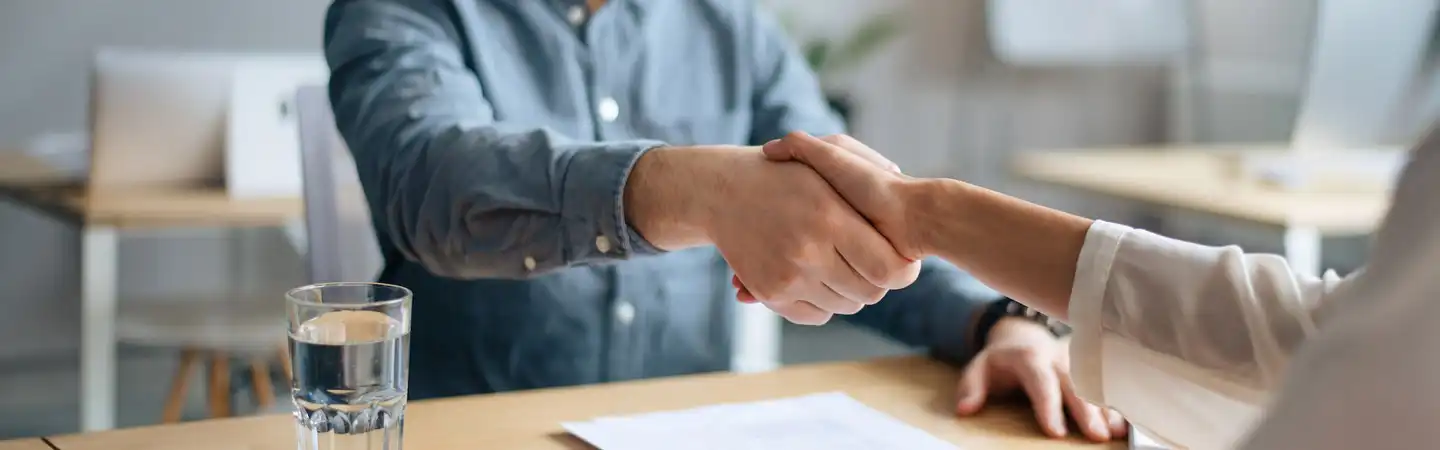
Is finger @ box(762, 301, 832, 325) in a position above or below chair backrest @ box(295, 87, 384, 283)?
below

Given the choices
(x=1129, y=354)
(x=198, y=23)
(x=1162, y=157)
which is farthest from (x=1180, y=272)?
(x=198, y=23)

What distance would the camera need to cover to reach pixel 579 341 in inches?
57.2

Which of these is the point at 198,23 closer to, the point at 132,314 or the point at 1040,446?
the point at 132,314

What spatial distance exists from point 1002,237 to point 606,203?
1.03 ft

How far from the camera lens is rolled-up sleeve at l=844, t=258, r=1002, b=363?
4.24ft

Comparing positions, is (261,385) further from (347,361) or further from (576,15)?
(347,361)

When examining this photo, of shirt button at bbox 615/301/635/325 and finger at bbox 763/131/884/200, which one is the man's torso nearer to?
shirt button at bbox 615/301/635/325

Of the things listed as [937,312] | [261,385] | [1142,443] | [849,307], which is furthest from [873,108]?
[1142,443]

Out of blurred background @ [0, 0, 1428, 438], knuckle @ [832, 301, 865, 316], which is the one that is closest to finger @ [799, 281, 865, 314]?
knuckle @ [832, 301, 865, 316]

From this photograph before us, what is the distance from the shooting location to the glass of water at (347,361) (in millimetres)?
830

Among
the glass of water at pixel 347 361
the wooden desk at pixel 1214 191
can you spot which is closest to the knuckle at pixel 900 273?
the glass of water at pixel 347 361

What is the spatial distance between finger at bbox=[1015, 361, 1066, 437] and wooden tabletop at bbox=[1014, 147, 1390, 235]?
0.93 metres

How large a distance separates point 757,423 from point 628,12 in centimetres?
61

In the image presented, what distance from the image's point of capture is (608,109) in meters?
1.50
